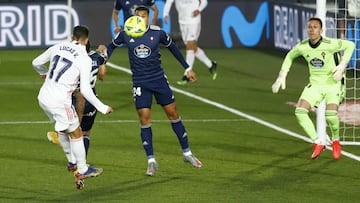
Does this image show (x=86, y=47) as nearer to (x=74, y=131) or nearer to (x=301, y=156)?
(x=74, y=131)

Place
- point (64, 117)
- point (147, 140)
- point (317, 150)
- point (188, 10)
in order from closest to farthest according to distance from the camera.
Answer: point (64, 117)
point (147, 140)
point (317, 150)
point (188, 10)

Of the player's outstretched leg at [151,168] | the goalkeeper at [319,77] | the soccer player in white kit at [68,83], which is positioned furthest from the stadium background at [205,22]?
the soccer player in white kit at [68,83]

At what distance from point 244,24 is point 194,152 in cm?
1518

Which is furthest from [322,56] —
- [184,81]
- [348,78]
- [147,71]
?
[184,81]

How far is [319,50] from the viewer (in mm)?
17125

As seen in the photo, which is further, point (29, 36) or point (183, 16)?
point (29, 36)

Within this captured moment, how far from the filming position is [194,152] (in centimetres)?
1797

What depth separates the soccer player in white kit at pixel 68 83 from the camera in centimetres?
1459

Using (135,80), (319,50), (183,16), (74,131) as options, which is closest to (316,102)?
(319,50)

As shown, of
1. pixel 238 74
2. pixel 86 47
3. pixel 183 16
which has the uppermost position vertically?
pixel 86 47

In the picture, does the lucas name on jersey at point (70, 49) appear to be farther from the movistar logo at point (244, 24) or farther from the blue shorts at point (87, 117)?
the movistar logo at point (244, 24)

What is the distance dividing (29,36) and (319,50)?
1586 centimetres

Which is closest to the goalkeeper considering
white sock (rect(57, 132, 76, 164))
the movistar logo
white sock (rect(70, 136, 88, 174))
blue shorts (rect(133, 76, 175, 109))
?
blue shorts (rect(133, 76, 175, 109))

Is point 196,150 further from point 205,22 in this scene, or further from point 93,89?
point 205,22
